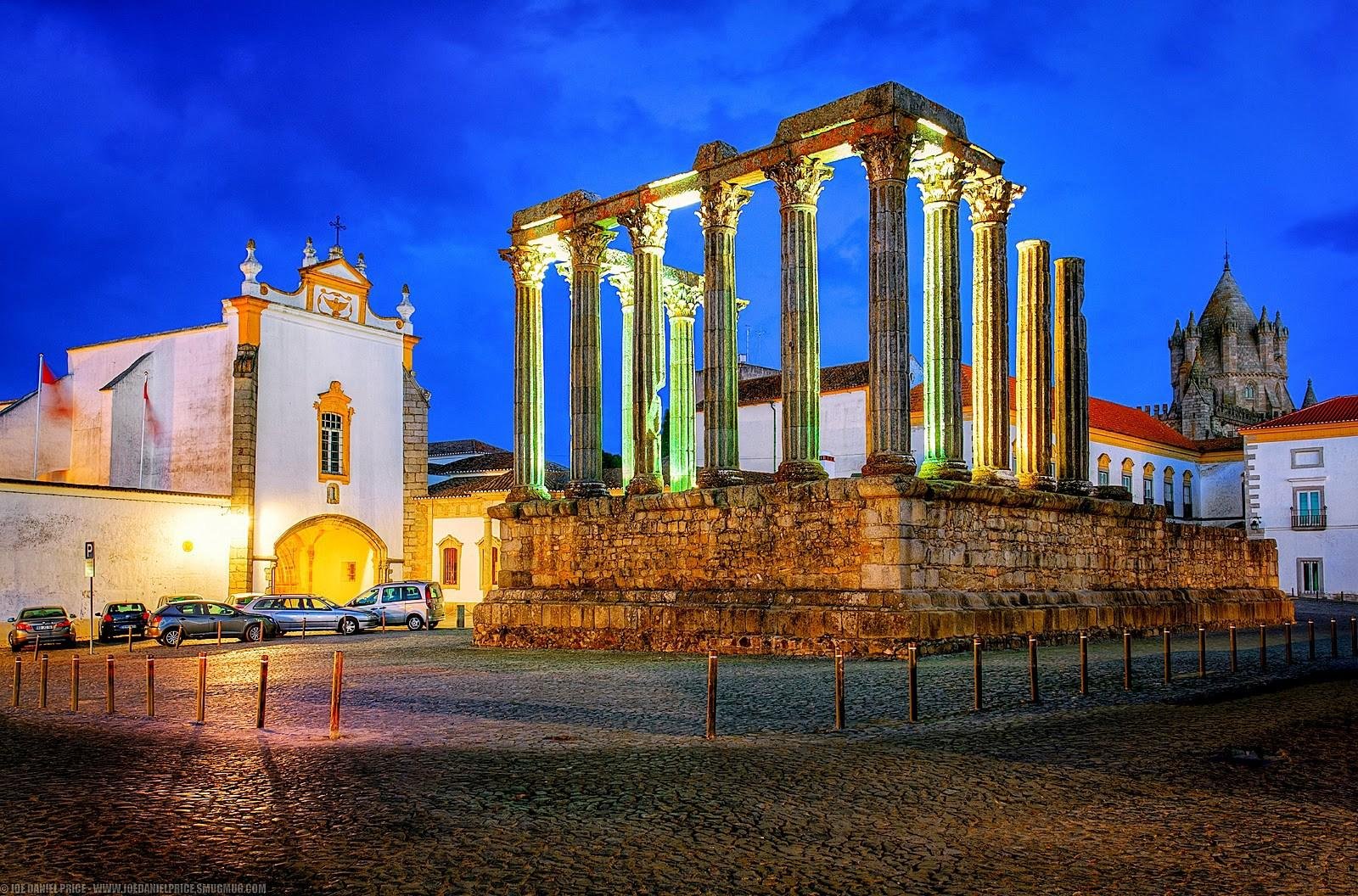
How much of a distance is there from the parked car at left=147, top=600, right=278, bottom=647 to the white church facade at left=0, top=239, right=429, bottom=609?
4.57 m

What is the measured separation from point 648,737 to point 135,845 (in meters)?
4.48

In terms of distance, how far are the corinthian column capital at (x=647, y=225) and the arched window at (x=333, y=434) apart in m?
17.8

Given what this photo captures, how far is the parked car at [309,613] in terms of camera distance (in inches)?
1188

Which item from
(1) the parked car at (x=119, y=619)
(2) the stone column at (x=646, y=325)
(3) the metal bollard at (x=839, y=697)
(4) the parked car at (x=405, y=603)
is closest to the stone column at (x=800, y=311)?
(2) the stone column at (x=646, y=325)

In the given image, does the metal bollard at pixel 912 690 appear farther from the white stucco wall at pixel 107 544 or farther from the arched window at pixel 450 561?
the arched window at pixel 450 561

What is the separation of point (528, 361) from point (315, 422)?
1460 cm

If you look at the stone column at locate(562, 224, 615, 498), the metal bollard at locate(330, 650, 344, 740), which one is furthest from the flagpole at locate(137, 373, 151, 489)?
the metal bollard at locate(330, 650, 344, 740)

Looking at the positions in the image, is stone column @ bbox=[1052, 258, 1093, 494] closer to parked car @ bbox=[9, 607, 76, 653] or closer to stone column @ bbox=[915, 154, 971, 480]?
stone column @ bbox=[915, 154, 971, 480]

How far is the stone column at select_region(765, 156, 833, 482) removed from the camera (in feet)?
64.6

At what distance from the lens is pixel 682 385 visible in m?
25.7

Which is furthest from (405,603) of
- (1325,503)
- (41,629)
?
(1325,503)

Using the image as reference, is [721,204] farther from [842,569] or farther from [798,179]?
[842,569]

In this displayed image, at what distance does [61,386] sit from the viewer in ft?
131

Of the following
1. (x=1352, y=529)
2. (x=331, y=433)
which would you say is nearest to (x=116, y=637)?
(x=331, y=433)
